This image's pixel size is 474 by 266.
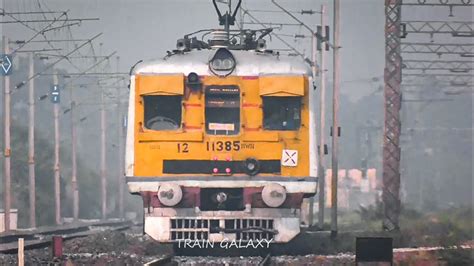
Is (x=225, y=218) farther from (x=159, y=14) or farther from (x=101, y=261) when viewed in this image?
(x=159, y=14)

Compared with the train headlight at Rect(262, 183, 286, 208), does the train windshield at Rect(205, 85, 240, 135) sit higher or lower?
higher

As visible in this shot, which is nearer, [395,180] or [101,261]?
[101,261]

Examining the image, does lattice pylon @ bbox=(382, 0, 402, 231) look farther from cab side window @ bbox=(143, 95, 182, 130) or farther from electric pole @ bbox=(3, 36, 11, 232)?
electric pole @ bbox=(3, 36, 11, 232)

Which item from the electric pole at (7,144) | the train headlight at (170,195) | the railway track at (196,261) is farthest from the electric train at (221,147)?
the electric pole at (7,144)

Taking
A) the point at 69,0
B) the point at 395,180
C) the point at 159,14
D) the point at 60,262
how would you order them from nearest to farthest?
the point at 60,262
the point at 395,180
the point at 69,0
the point at 159,14

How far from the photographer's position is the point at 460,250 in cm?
1883

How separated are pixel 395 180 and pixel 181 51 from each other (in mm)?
10360

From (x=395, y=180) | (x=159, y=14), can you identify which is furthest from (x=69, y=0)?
(x=395, y=180)

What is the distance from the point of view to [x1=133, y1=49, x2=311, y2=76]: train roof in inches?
753

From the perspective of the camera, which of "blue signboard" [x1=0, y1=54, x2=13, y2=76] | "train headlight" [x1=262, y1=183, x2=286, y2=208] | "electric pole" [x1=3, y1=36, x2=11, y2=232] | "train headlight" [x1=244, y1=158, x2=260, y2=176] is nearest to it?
"train headlight" [x1=262, y1=183, x2=286, y2=208]

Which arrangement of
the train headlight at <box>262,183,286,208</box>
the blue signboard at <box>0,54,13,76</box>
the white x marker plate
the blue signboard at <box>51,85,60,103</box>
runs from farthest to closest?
A: 1. the blue signboard at <box>51,85,60,103</box>
2. the blue signboard at <box>0,54,13,76</box>
3. the white x marker plate
4. the train headlight at <box>262,183,286,208</box>

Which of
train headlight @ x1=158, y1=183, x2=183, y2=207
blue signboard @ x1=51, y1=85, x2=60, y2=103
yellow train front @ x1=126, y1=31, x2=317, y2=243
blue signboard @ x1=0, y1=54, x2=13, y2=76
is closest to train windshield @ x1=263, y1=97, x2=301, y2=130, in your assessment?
yellow train front @ x1=126, y1=31, x2=317, y2=243

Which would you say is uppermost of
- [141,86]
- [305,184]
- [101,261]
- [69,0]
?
[69,0]

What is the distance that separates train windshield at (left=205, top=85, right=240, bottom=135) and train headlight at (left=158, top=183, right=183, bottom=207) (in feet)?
3.75
